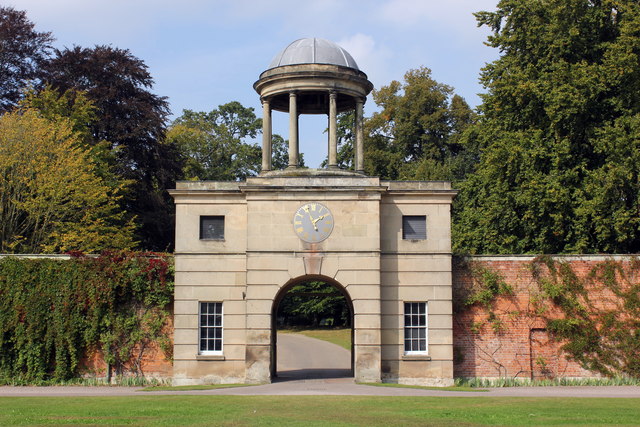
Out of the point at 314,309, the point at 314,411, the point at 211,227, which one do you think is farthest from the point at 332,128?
the point at 314,309

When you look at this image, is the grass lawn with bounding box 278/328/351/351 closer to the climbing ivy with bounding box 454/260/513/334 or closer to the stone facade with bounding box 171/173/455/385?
the climbing ivy with bounding box 454/260/513/334

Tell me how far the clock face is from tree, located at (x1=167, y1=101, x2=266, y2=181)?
41.5 metres

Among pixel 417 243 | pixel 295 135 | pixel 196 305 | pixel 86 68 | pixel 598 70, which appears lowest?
pixel 196 305

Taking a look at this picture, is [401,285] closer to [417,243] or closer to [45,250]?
[417,243]

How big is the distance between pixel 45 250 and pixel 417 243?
18966 millimetres

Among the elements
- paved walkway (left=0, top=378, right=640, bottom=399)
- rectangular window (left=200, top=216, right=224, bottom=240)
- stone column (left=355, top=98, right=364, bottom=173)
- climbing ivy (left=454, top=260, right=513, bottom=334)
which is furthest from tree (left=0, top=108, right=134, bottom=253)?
climbing ivy (left=454, top=260, right=513, bottom=334)

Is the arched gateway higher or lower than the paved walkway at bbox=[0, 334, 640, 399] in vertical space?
higher

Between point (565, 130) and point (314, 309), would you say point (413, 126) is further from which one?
point (565, 130)

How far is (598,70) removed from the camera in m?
36.3

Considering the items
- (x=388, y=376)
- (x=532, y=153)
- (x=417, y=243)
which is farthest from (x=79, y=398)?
(x=532, y=153)

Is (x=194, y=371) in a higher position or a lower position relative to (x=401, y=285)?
lower

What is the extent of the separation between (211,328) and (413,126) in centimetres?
3934

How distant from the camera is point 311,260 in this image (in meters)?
30.3

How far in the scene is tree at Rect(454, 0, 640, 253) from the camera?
117 ft
